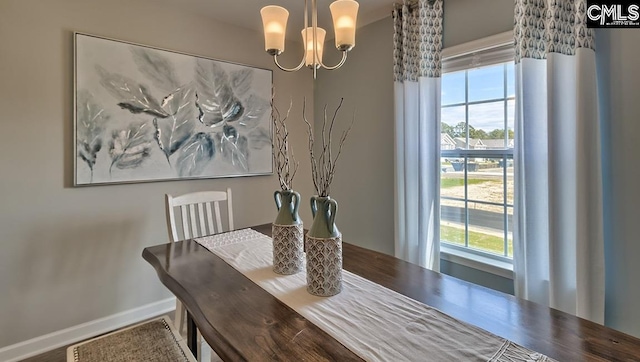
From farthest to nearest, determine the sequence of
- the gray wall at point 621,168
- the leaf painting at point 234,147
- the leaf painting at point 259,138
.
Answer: the leaf painting at point 259,138, the leaf painting at point 234,147, the gray wall at point 621,168

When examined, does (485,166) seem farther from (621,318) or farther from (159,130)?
(159,130)

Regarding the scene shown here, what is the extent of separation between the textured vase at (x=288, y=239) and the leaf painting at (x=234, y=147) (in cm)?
153

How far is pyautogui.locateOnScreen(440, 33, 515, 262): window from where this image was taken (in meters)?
1.99

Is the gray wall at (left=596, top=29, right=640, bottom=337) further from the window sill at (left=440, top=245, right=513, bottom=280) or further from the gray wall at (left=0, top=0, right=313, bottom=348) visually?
the gray wall at (left=0, top=0, right=313, bottom=348)

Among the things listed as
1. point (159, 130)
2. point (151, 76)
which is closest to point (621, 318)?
point (159, 130)

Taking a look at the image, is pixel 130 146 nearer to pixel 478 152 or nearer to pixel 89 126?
pixel 89 126

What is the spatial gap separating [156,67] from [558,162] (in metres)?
2.70

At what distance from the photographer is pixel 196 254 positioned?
156 cm

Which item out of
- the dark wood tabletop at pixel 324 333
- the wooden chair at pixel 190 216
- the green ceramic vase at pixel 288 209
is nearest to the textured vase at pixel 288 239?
the green ceramic vase at pixel 288 209

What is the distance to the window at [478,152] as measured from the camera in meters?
1.99

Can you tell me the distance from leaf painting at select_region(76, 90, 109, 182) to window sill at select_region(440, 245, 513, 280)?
259 centimetres

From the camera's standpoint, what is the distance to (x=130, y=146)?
2.22 metres

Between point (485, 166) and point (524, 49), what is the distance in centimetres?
76

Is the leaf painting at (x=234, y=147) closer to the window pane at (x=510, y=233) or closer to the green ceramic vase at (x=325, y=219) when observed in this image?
the green ceramic vase at (x=325, y=219)
